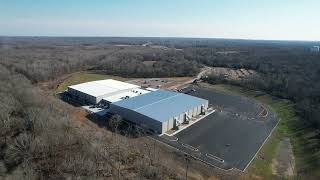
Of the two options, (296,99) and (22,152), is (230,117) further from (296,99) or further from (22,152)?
(22,152)

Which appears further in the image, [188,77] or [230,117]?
[188,77]

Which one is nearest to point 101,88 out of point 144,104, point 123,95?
point 123,95

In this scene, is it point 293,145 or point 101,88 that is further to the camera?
point 101,88

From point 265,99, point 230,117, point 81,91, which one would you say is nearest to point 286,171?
point 230,117

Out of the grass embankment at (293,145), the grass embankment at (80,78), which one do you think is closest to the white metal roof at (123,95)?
the grass embankment at (80,78)

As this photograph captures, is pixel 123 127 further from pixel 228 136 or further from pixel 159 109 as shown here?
pixel 228 136

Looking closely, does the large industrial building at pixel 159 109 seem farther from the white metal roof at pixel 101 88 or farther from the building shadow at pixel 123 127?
the white metal roof at pixel 101 88
